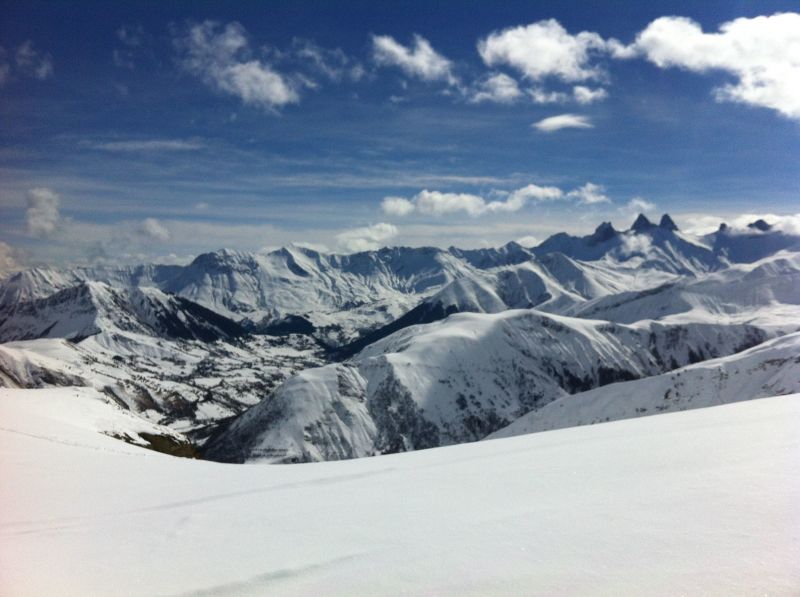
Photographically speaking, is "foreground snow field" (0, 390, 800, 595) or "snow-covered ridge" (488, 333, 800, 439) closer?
"foreground snow field" (0, 390, 800, 595)

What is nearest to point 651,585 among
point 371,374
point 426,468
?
point 426,468

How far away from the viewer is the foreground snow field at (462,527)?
702cm

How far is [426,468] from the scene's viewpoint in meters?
17.1

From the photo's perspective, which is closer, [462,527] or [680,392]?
[462,527]

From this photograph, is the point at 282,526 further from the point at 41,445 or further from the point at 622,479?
the point at 41,445

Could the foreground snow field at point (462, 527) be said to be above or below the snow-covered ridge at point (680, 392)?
above

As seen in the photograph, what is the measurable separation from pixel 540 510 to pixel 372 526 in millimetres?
3301

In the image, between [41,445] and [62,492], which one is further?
[41,445]

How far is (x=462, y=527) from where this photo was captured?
9578 mm

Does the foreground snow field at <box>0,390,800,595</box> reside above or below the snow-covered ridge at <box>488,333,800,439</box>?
above

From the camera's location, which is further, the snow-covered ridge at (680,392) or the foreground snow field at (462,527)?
the snow-covered ridge at (680,392)

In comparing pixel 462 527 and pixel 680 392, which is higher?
pixel 462 527

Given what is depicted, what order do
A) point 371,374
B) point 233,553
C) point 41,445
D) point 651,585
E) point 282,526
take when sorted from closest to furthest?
point 651,585, point 233,553, point 282,526, point 41,445, point 371,374

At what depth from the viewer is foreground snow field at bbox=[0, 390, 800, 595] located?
7.02 m
